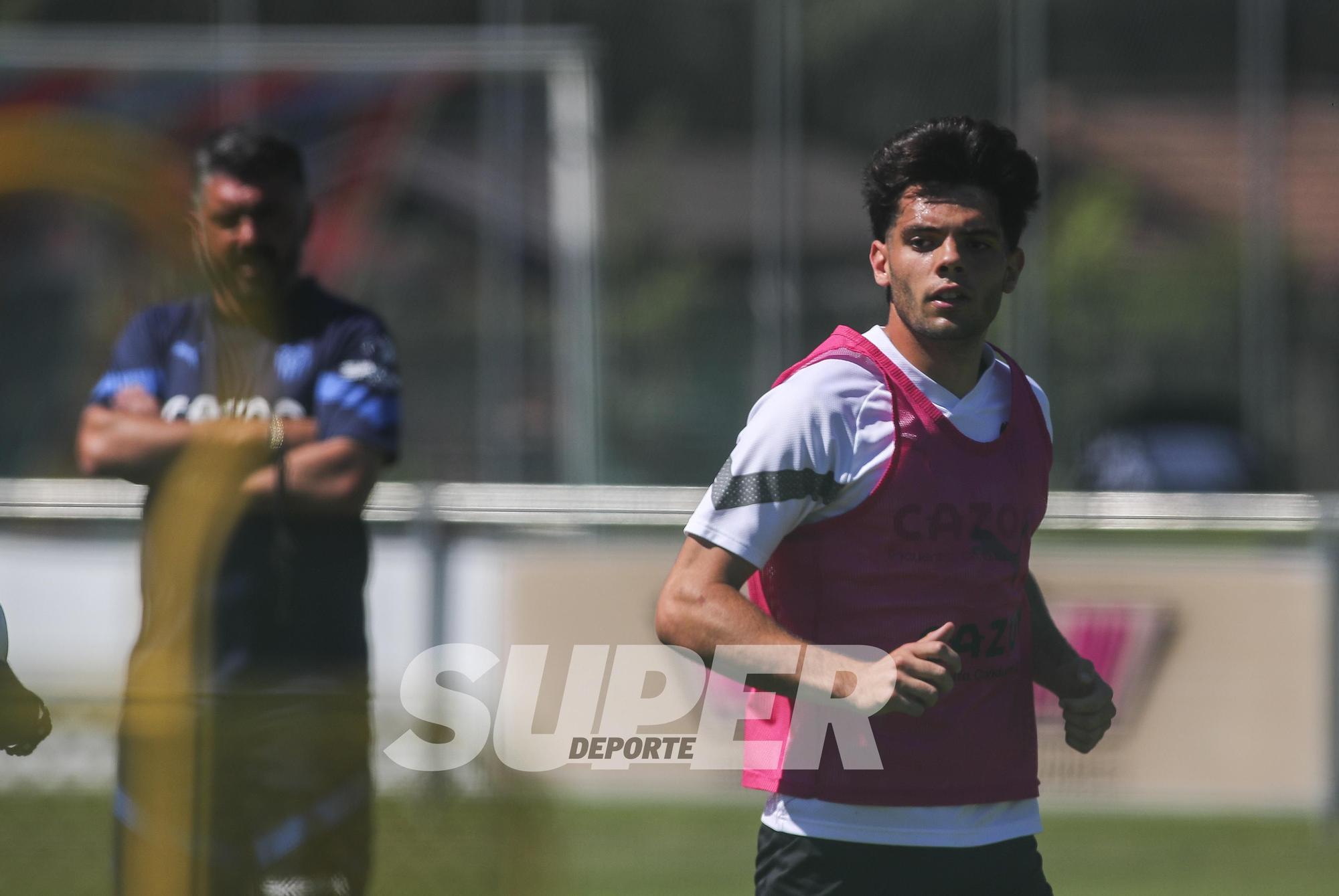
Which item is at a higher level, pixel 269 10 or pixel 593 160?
pixel 269 10

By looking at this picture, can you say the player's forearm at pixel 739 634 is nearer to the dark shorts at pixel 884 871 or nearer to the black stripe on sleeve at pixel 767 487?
the black stripe on sleeve at pixel 767 487

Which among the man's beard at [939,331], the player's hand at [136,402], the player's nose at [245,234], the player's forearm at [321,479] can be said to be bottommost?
the player's forearm at [321,479]

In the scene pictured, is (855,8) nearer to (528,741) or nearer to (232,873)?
(528,741)

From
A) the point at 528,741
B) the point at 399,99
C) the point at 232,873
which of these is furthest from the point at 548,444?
the point at 232,873

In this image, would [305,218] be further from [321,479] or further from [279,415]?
[321,479]

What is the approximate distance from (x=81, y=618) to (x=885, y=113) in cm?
1437

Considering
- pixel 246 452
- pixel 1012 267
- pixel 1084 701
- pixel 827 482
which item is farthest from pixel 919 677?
pixel 246 452

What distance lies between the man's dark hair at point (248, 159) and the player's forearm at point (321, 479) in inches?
23.0

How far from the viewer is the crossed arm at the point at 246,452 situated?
3602 millimetres

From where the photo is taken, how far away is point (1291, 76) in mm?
16672

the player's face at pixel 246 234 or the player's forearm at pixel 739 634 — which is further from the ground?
the player's face at pixel 246 234

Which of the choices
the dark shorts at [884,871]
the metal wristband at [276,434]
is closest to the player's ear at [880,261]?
the dark shorts at [884,871]

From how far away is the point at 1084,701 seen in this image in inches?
117

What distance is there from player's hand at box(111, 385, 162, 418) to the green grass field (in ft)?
2.72
